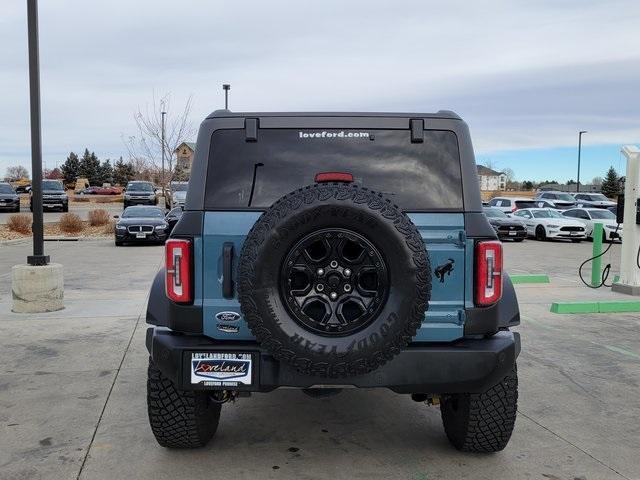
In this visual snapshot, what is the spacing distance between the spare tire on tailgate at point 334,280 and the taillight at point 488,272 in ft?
1.50

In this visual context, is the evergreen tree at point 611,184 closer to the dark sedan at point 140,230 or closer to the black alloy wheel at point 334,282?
the dark sedan at point 140,230

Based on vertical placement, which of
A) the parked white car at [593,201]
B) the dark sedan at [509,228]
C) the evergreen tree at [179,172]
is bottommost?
the dark sedan at [509,228]

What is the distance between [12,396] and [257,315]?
9.86 ft

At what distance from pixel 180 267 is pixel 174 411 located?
0.96m

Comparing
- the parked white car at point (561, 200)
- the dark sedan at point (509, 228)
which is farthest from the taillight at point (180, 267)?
the parked white car at point (561, 200)

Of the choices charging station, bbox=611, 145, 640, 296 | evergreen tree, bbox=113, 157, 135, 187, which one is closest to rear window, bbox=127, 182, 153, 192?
charging station, bbox=611, 145, 640, 296

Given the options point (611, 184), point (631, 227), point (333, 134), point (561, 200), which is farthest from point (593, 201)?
point (611, 184)

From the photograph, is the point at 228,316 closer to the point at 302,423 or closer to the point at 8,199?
the point at 302,423

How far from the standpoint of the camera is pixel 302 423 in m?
4.42

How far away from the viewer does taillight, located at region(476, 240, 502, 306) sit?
3.34 metres

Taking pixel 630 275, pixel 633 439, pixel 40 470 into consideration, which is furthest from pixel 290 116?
pixel 630 275

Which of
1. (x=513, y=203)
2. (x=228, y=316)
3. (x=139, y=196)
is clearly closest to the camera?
(x=228, y=316)

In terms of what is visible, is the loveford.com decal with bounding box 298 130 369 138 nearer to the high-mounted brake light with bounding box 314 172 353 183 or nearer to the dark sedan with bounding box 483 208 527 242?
the high-mounted brake light with bounding box 314 172 353 183

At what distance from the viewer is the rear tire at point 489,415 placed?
3.64m
